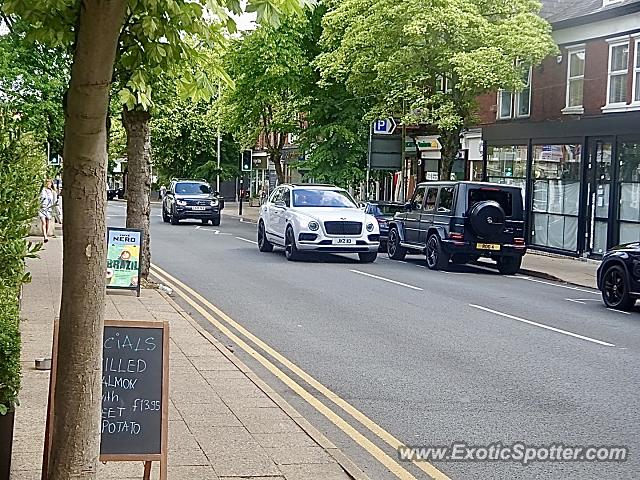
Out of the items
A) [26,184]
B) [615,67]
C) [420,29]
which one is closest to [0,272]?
[26,184]

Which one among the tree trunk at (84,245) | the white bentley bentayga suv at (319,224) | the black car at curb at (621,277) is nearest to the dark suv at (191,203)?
the white bentley bentayga suv at (319,224)

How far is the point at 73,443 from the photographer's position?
4.40 m

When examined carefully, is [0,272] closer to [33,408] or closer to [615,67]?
[33,408]

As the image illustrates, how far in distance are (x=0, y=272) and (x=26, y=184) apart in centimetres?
135

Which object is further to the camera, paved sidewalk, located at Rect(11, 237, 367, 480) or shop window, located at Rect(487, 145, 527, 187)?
shop window, located at Rect(487, 145, 527, 187)

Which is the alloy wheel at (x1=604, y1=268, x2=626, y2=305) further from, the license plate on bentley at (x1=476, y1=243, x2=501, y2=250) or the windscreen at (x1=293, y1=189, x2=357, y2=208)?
the windscreen at (x1=293, y1=189, x2=357, y2=208)

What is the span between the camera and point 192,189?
43375mm

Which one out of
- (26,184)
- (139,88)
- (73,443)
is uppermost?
(139,88)

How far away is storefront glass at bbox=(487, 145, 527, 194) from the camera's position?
31.0 meters

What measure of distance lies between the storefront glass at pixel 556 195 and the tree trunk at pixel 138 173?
15.0 meters

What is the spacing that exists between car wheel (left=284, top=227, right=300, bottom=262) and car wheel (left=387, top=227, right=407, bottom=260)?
3.41 metres

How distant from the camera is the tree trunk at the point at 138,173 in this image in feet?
→ 55.7

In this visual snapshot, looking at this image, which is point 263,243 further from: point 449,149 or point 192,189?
point 192,189

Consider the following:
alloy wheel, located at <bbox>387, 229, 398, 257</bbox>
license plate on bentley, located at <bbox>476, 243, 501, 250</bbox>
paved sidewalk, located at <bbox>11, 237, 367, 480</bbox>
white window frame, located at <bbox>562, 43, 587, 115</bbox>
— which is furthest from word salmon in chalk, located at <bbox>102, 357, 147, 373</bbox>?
white window frame, located at <bbox>562, 43, 587, 115</bbox>
